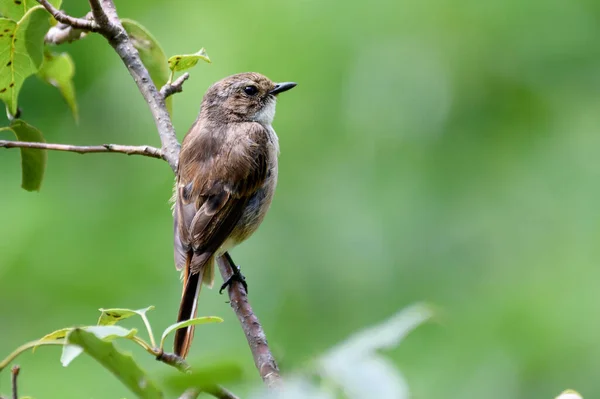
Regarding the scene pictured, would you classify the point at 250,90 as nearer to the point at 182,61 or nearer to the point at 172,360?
the point at 182,61

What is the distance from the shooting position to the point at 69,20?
291 centimetres

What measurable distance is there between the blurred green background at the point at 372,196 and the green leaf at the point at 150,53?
2.45 metres

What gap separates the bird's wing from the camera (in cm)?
397

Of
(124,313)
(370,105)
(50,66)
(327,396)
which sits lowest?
(327,396)

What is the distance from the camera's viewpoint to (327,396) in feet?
3.80

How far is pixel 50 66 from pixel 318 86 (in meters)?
3.81

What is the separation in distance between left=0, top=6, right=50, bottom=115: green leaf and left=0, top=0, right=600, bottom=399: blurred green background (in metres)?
2.96

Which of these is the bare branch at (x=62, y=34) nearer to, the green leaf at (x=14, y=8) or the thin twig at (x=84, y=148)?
the green leaf at (x=14, y=8)

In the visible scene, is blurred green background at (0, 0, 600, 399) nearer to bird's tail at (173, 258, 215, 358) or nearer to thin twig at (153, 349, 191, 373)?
bird's tail at (173, 258, 215, 358)

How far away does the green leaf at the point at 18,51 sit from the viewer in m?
2.75

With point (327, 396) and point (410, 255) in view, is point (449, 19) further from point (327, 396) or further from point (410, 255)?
point (327, 396)

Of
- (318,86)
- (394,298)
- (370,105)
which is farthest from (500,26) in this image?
(394,298)

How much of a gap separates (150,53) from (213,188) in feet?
3.40

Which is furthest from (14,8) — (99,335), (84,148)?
(99,335)
